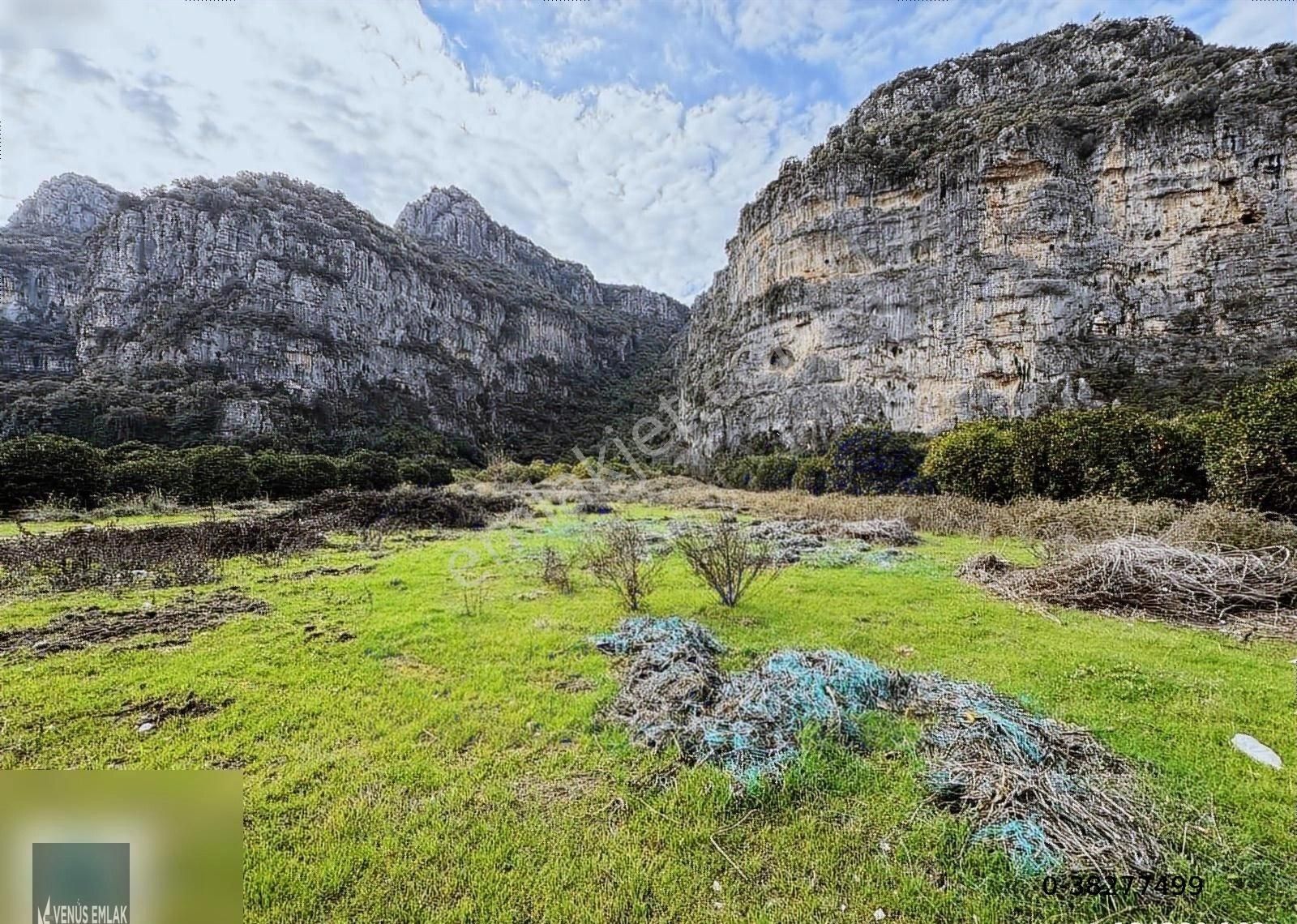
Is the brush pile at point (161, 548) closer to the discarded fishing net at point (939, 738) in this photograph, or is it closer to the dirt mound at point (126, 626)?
the dirt mound at point (126, 626)

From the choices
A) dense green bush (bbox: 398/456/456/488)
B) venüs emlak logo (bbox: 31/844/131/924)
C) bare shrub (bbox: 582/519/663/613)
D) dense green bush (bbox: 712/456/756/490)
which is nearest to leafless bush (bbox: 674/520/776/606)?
bare shrub (bbox: 582/519/663/613)

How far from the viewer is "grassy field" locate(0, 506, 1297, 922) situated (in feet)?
7.00

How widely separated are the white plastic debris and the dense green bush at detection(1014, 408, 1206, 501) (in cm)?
1095

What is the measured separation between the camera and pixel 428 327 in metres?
74.9

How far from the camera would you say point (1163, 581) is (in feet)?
19.8

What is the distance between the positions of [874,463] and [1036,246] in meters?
Answer: 27.9

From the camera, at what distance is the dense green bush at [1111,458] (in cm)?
1147

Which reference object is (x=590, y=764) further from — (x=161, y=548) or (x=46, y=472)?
(x=46, y=472)

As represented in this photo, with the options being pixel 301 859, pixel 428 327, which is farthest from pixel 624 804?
pixel 428 327

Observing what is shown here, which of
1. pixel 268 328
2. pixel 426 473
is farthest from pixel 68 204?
pixel 426 473

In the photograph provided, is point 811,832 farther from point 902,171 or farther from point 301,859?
point 902,171

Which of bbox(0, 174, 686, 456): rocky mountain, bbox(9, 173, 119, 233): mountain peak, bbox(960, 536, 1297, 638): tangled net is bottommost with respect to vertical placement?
bbox(960, 536, 1297, 638): tangled net

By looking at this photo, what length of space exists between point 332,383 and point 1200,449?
71.0 metres
